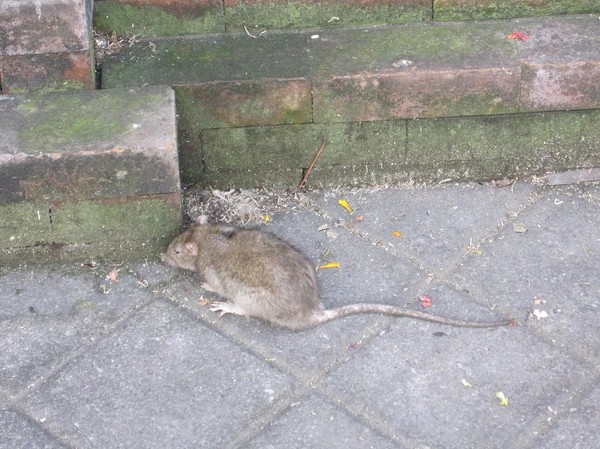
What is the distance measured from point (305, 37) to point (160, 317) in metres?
1.90

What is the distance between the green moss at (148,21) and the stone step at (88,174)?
1.85 ft

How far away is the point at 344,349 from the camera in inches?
175

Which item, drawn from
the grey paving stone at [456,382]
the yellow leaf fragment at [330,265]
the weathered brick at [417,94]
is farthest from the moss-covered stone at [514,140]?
the grey paving stone at [456,382]

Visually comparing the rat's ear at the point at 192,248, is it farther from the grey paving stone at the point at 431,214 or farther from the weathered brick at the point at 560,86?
the weathered brick at the point at 560,86

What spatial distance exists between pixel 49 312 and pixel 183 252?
2.55 feet

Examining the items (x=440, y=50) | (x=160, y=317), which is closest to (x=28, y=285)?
(x=160, y=317)

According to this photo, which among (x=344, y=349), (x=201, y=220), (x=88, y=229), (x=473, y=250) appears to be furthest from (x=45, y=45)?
(x=473, y=250)

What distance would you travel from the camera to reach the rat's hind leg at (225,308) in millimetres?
4605

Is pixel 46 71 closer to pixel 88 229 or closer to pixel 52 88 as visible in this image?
pixel 52 88

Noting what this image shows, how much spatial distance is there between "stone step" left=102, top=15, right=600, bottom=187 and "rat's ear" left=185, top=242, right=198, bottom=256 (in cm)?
70

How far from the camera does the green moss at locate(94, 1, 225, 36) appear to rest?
5.26 m

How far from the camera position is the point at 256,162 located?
5.27 meters

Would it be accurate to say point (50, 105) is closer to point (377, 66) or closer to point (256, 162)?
point (256, 162)

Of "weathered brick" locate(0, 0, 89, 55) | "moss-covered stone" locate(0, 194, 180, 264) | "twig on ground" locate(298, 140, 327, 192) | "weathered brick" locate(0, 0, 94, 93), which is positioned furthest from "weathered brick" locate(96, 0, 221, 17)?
"moss-covered stone" locate(0, 194, 180, 264)
